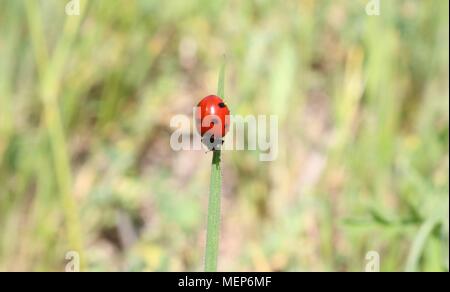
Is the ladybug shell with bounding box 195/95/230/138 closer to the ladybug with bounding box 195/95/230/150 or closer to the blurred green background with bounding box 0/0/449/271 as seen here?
the ladybug with bounding box 195/95/230/150

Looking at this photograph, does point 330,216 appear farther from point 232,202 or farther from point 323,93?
point 323,93

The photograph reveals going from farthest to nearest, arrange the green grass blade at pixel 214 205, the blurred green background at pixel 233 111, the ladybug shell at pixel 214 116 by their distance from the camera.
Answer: the blurred green background at pixel 233 111 < the ladybug shell at pixel 214 116 < the green grass blade at pixel 214 205

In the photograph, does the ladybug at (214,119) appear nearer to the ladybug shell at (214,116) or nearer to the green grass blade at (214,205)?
the ladybug shell at (214,116)

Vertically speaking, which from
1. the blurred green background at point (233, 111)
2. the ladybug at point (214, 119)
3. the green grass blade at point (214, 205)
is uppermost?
the blurred green background at point (233, 111)

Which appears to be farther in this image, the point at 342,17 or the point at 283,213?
the point at 342,17

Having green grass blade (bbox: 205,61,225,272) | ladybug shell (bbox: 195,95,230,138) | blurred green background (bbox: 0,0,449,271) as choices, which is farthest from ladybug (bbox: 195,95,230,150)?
blurred green background (bbox: 0,0,449,271)

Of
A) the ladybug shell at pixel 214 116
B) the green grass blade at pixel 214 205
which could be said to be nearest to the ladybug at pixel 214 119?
the ladybug shell at pixel 214 116
